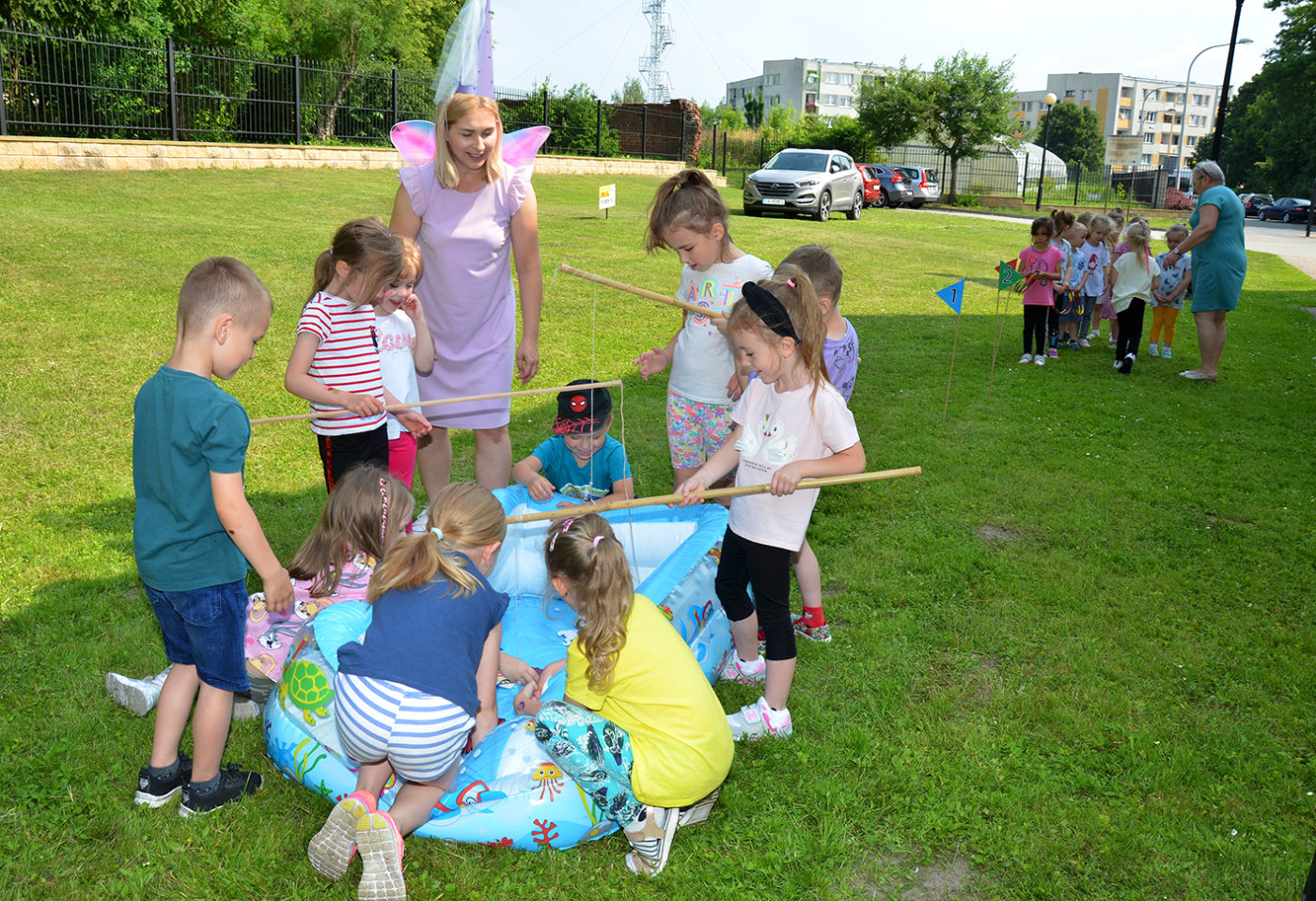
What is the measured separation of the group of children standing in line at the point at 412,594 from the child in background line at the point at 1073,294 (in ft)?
22.7

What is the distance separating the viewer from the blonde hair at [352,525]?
288cm

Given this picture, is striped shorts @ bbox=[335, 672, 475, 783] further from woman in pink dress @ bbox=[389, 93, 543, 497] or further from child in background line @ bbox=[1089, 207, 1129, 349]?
child in background line @ bbox=[1089, 207, 1129, 349]

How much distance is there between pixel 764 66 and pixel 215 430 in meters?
109

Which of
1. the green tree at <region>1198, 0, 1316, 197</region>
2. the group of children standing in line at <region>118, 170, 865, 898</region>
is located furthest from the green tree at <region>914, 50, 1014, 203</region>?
the group of children standing in line at <region>118, 170, 865, 898</region>

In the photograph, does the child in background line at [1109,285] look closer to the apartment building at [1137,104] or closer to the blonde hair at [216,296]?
the blonde hair at [216,296]

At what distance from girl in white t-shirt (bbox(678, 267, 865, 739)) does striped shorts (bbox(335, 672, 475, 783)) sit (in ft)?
3.00

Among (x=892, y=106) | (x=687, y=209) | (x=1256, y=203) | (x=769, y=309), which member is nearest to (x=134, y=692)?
(x=769, y=309)

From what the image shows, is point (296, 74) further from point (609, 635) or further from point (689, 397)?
point (609, 635)

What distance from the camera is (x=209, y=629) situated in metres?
2.48

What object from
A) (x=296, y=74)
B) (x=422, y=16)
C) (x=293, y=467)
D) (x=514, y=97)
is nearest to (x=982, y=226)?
(x=514, y=97)

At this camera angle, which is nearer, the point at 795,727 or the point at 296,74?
the point at 795,727

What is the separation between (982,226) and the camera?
24.0 metres

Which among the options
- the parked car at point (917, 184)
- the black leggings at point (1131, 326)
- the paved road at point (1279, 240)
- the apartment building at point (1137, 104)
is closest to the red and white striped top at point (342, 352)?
the black leggings at point (1131, 326)

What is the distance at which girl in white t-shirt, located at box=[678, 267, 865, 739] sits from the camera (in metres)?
2.82
